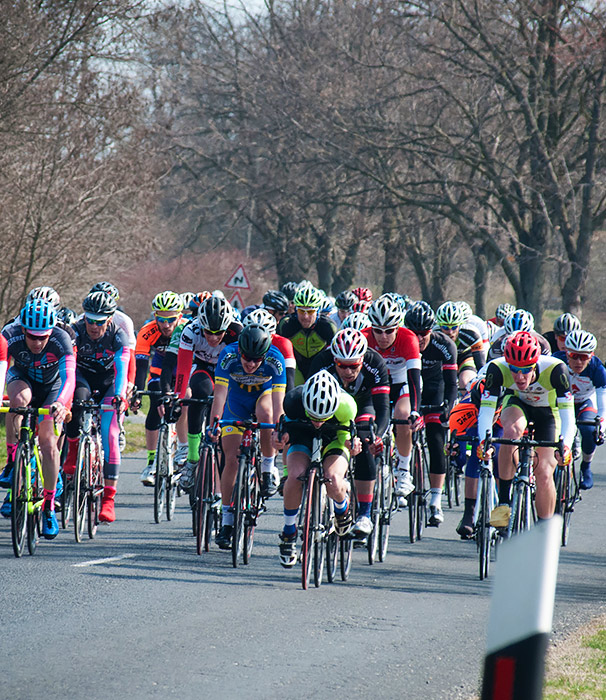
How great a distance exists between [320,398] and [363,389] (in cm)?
107

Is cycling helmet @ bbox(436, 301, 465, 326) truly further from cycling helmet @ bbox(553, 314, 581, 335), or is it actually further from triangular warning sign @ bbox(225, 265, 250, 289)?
triangular warning sign @ bbox(225, 265, 250, 289)

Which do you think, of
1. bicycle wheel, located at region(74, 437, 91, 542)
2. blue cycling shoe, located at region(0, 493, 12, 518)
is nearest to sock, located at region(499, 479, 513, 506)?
bicycle wheel, located at region(74, 437, 91, 542)

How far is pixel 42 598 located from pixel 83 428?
2338mm

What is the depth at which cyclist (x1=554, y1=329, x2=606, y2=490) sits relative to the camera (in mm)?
10969

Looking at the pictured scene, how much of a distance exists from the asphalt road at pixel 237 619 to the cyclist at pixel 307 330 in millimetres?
2297

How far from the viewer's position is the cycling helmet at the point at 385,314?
32.1 feet

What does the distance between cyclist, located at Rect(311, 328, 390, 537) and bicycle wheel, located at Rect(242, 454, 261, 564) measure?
832 millimetres

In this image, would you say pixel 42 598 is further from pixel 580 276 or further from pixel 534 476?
pixel 580 276

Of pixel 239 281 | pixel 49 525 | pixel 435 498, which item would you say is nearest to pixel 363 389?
pixel 435 498

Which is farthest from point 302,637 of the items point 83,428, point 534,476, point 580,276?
point 580,276

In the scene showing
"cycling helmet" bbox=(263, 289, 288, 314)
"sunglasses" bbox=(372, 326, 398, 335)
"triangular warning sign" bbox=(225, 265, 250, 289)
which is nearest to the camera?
"sunglasses" bbox=(372, 326, 398, 335)

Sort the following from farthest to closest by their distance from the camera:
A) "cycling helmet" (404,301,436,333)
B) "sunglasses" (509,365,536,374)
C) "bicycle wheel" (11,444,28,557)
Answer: "cycling helmet" (404,301,436,333)
"sunglasses" (509,365,536,374)
"bicycle wheel" (11,444,28,557)

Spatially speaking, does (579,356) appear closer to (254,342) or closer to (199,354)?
(199,354)

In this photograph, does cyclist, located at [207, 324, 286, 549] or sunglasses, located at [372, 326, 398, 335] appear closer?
cyclist, located at [207, 324, 286, 549]
